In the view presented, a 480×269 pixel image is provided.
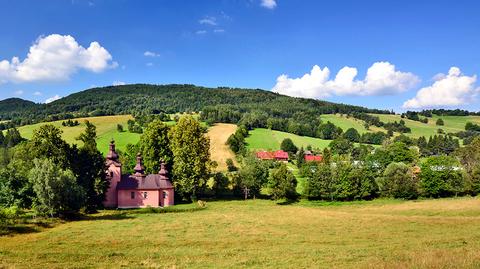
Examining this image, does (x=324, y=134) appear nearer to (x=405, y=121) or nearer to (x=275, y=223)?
(x=405, y=121)

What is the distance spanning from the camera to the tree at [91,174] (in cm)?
5191

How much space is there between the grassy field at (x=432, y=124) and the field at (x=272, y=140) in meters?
44.3

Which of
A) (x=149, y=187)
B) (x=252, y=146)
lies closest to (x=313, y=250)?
(x=149, y=187)

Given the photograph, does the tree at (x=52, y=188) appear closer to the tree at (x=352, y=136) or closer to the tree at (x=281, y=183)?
the tree at (x=281, y=183)

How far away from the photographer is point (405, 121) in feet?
592

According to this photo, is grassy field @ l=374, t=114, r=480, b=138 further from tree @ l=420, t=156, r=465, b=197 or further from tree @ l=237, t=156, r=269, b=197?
tree @ l=237, t=156, r=269, b=197

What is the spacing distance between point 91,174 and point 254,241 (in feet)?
100

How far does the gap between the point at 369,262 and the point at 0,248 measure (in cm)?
2285

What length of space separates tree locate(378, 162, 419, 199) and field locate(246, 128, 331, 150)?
57968 millimetres

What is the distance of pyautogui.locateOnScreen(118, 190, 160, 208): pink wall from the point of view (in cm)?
5947

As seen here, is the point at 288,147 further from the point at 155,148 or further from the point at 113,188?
the point at 113,188

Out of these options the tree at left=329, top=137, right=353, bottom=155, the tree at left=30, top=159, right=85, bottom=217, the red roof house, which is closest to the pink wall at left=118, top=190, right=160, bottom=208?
the tree at left=30, top=159, right=85, bottom=217

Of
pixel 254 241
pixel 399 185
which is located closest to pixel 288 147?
pixel 399 185

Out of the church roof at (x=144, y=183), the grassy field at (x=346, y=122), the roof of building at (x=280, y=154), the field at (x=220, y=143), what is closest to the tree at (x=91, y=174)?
the church roof at (x=144, y=183)
